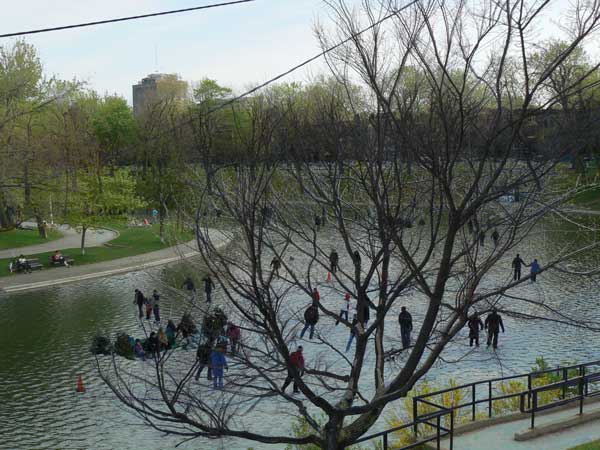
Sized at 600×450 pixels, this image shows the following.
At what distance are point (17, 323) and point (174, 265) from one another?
11943 millimetres

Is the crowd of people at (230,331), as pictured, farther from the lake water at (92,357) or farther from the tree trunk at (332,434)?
the tree trunk at (332,434)

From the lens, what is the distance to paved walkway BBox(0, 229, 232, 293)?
102ft

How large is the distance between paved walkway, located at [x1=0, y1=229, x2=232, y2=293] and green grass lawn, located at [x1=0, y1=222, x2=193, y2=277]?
84 cm

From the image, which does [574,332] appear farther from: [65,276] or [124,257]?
[124,257]

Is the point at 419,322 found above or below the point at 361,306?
below

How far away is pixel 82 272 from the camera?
33.8 m

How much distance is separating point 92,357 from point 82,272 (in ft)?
49.7

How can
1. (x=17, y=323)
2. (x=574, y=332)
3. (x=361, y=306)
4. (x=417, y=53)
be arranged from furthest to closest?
(x=17, y=323) → (x=574, y=332) → (x=361, y=306) → (x=417, y=53)

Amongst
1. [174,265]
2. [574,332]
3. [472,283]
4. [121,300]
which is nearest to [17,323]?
[121,300]

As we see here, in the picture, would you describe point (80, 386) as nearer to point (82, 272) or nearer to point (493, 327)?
point (493, 327)

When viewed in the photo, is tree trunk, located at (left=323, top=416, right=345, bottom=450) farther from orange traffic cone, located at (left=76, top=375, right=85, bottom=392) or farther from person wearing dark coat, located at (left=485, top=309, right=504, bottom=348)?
person wearing dark coat, located at (left=485, top=309, right=504, bottom=348)

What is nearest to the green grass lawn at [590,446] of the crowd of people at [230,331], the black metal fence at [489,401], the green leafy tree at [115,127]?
the black metal fence at [489,401]

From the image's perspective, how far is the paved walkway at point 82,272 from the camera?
31094mm

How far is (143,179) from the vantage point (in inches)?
2052
